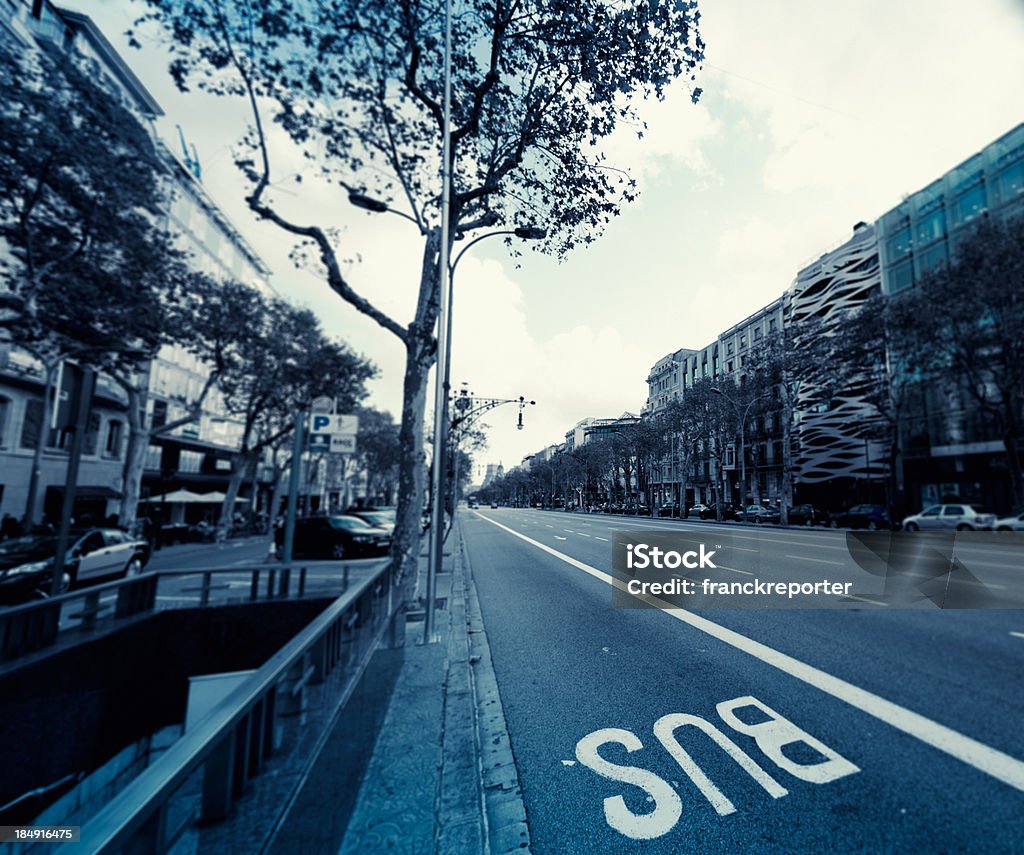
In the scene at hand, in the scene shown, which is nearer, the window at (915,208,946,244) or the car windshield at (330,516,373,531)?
the car windshield at (330,516,373,531)

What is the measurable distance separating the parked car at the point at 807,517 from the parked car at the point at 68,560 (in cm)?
4157

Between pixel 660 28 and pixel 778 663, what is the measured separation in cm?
1070

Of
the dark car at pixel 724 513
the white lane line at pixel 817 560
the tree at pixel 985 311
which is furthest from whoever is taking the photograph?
the dark car at pixel 724 513

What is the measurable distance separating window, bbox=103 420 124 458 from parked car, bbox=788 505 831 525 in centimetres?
4829

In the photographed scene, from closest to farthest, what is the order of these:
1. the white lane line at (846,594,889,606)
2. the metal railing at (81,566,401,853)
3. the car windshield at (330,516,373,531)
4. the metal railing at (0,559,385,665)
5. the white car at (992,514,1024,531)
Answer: the metal railing at (81,566,401,853) → the metal railing at (0,559,385,665) → the white lane line at (846,594,889,606) → the car windshield at (330,516,373,531) → the white car at (992,514,1024,531)

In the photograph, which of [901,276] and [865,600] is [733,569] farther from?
[901,276]

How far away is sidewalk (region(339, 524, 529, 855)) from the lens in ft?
8.85

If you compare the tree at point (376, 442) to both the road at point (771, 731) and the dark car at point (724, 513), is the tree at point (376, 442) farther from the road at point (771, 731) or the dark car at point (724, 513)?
the road at point (771, 731)

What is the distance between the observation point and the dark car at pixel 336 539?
16.6 metres

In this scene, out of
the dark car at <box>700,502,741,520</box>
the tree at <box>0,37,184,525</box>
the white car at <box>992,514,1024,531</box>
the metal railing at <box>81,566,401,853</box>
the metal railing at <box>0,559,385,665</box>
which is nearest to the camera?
the metal railing at <box>81,566,401,853</box>

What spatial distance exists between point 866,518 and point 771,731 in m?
36.8

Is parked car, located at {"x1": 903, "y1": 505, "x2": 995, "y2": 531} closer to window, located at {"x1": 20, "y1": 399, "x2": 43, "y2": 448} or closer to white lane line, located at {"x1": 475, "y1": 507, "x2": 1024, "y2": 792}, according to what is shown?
white lane line, located at {"x1": 475, "y1": 507, "x2": 1024, "y2": 792}

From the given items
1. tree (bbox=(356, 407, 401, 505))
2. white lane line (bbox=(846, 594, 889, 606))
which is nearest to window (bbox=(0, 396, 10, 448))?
tree (bbox=(356, 407, 401, 505))

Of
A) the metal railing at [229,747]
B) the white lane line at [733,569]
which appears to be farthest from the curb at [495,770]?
the white lane line at [733,569]
